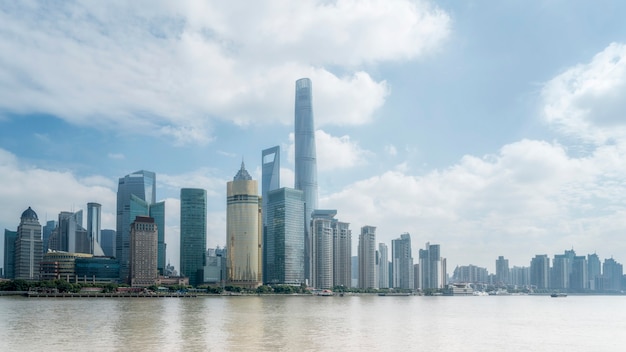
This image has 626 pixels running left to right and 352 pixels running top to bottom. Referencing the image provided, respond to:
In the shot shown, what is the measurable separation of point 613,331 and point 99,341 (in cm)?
6573

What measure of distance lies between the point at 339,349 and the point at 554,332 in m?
38.3

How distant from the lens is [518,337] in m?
72.7

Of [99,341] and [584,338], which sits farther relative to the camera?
[584,338]

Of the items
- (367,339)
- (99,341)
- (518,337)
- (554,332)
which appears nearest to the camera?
(99,341)

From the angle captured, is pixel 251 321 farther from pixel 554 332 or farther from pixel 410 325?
pixel 554 332

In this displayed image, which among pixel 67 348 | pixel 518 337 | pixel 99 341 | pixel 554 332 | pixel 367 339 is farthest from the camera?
pixel 554 332

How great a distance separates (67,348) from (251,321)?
3617cm

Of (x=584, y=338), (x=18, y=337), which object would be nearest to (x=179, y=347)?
(x=18, y=337)

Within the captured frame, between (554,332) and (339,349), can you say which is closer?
(339,349)

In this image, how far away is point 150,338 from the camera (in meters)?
62.9

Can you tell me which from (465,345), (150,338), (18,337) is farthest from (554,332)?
(18,337)

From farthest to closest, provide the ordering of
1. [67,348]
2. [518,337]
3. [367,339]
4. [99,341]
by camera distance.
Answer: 1. [518,337]
2. [367,339]
3. [99,341]
4. [67,348]

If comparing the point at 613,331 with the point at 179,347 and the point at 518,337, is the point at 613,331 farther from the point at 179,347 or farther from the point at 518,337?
the point at 179,347

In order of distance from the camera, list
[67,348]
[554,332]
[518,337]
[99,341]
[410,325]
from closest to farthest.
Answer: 1. [67,348]
2. [99,341]
3. [518,337]
4. [554,332]
5. [410,325]
